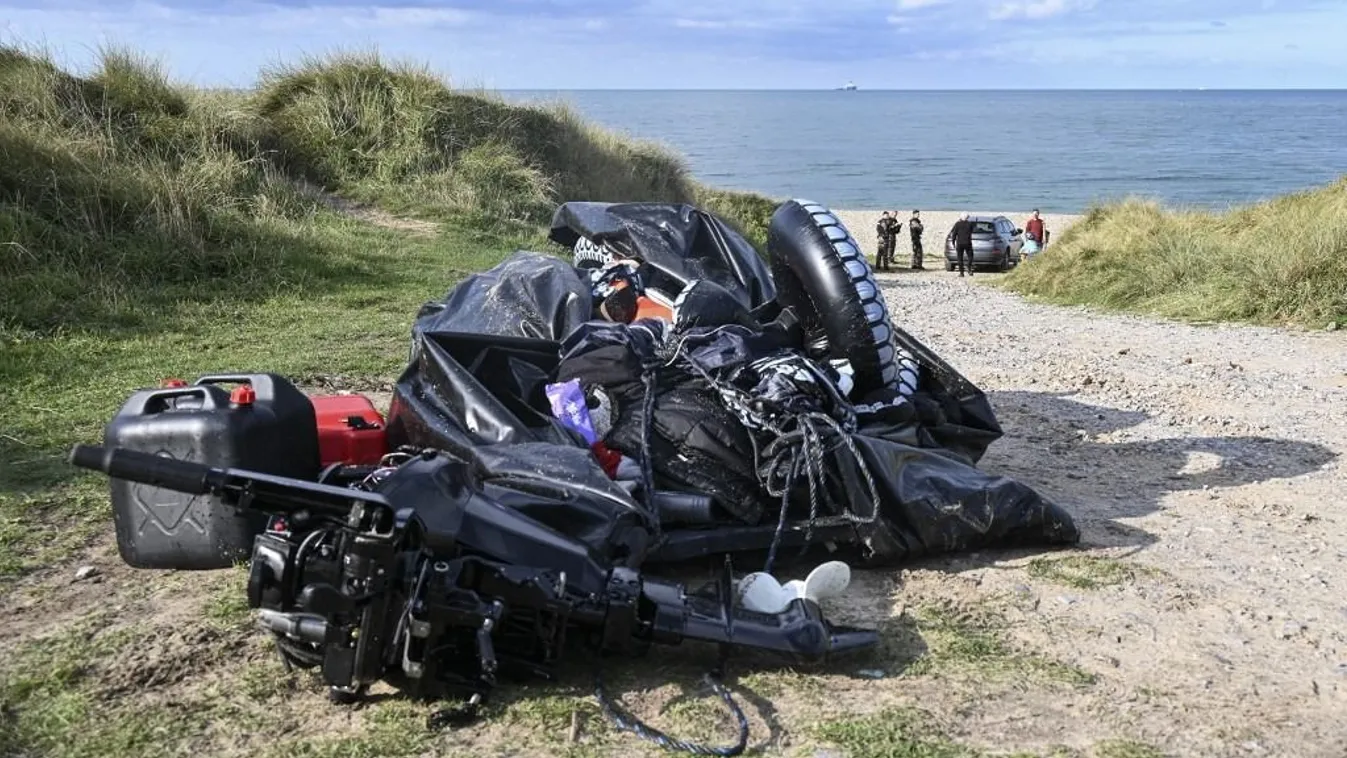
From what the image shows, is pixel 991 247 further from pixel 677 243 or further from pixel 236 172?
pixel 677 243

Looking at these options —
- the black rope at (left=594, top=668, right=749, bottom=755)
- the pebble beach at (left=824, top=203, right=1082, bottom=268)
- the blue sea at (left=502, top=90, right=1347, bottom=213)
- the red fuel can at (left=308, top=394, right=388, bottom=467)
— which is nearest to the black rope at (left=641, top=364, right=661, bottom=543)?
the black rope at (left=594, top=668, right=749, bottom=755)

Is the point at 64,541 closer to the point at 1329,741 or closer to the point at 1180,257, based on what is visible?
the point at 1329,741

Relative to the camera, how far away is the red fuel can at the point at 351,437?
173 inches

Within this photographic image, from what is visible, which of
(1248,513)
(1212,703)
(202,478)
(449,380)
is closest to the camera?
(202,478)

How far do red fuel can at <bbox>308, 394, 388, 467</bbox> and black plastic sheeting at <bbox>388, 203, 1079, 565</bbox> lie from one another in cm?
8

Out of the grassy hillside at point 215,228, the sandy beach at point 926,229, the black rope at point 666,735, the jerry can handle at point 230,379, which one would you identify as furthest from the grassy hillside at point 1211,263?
the jerry can handle at point 230,379

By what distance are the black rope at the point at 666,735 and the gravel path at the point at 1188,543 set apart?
63cm

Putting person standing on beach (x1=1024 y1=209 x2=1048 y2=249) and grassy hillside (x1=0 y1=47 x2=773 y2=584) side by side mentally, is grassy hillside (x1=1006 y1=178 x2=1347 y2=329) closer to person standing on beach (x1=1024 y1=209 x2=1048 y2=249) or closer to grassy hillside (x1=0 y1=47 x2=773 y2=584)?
person standing on beach (x1=1024 y1=209 x2=1048 y2=249)

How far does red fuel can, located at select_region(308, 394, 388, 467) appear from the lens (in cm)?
440

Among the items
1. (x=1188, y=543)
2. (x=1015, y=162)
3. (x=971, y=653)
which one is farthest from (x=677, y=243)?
(x=1015, y=162)

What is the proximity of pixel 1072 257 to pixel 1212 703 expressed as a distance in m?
15.3

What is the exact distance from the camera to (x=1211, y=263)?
14016mm

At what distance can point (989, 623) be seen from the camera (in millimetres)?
3713

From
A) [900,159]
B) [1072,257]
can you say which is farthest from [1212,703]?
[900,159]
